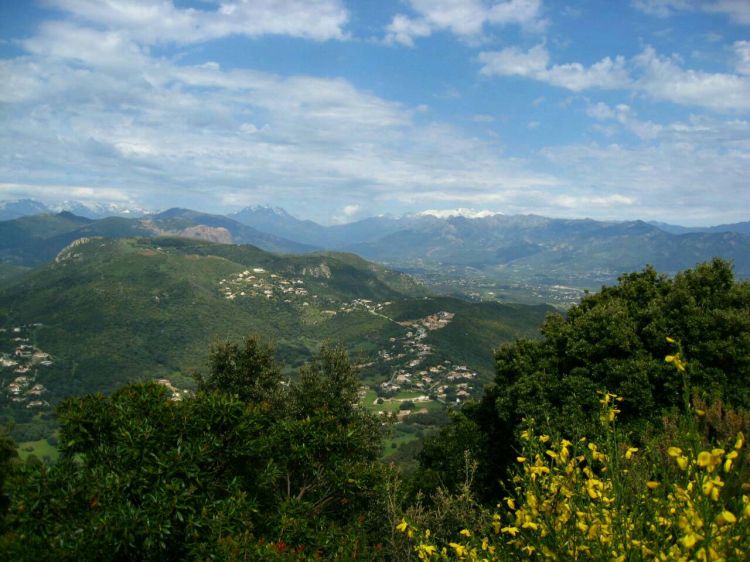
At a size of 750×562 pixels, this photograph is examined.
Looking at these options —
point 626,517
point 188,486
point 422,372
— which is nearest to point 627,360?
point 626,517

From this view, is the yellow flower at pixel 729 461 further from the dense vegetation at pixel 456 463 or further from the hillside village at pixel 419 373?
the hillside village at pixel 419 373

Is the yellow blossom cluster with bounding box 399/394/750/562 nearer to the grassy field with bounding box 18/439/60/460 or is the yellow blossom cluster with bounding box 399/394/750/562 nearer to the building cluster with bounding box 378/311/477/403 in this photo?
the grassy field with bounding box 18/439/60/460

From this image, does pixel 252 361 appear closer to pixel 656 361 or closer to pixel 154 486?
pixel 154 486

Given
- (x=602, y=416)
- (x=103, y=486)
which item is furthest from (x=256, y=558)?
(x=602, y=416)

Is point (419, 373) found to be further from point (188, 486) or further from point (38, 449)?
point (188, 486)

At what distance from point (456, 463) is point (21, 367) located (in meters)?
174

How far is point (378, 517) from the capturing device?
1195cm

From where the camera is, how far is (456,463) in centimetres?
2133

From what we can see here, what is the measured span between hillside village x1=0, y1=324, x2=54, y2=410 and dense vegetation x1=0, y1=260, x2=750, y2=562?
138264mm

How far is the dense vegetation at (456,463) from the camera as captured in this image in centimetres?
432

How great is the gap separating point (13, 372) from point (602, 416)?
184928 mm

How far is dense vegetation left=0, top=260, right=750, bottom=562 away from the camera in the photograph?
4.32 metres

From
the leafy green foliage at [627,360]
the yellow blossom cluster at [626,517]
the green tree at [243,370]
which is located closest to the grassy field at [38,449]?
the green tree at [243,370]

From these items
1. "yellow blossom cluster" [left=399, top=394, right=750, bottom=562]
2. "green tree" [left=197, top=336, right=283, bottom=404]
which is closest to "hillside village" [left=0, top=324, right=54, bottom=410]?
"green tree" [left=197, top=336, right=283, bottom=404]
